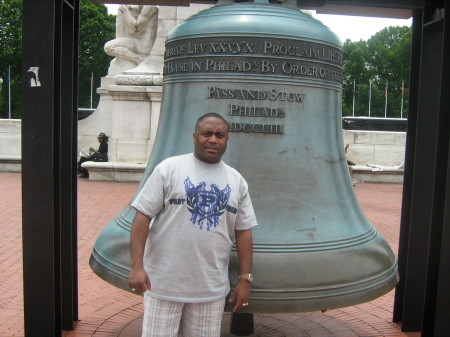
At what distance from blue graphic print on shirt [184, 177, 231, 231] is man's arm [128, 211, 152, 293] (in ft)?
0.61

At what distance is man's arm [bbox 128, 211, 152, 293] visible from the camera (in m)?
2.15

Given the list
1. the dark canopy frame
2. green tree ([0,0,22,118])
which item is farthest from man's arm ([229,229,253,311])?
green tree ([0,0,22,118])

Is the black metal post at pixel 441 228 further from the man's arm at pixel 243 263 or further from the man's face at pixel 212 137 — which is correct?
the man's face at pixel 212 137

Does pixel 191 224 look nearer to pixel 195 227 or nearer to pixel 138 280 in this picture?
pixel 195 227

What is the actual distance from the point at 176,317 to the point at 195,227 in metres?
0.42

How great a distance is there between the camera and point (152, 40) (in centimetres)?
1425

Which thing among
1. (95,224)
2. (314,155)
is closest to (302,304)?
(314,155)

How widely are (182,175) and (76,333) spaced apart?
226cm

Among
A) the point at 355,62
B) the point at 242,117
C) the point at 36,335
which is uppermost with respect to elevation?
the point at 355,62

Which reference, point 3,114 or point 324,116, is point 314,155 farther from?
point 3,114

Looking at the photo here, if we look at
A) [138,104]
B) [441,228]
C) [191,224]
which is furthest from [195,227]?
[138,104]

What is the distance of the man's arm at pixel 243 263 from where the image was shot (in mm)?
2156

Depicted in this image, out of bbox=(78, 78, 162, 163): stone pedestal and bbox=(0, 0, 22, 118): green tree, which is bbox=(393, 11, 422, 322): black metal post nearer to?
bbox=(78, 78, 162, 163): stone pedestal

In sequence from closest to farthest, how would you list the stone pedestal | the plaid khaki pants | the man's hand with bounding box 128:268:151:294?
the man's hand with bounding box 128:268:151:294, the plaid khaki pants, the stone pedestal
